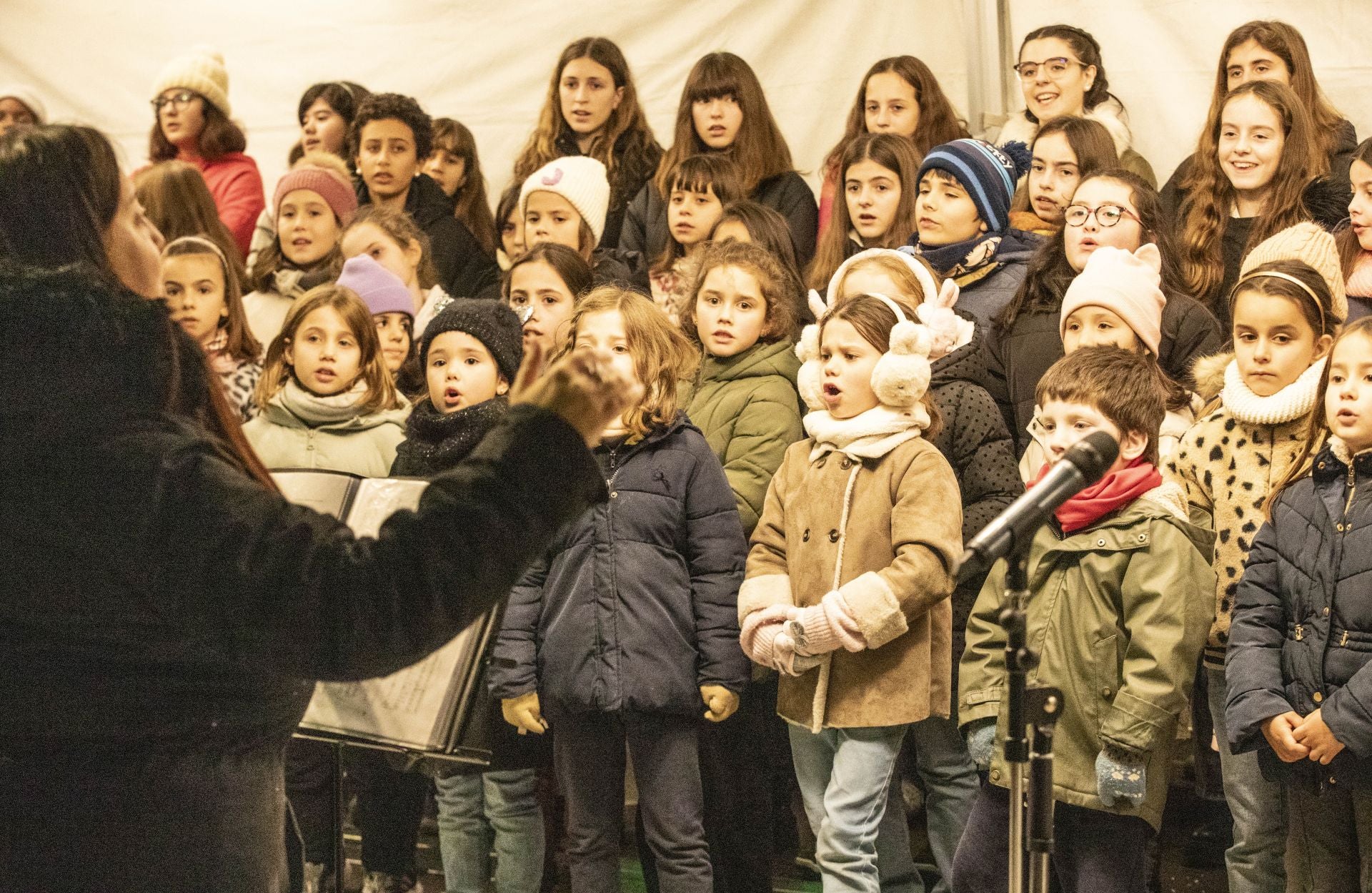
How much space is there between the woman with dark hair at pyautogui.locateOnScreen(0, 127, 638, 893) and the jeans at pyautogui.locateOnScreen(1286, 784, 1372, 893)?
2.18 metres

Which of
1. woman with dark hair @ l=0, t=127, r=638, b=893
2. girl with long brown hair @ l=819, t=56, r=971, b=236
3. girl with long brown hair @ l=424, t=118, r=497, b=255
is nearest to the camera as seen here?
woman with dark hair @ l=0, t=127, r=638, b=893

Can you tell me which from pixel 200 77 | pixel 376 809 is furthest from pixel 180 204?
pixel 376 809

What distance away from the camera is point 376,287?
201 inches

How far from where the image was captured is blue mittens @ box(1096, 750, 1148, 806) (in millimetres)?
3258

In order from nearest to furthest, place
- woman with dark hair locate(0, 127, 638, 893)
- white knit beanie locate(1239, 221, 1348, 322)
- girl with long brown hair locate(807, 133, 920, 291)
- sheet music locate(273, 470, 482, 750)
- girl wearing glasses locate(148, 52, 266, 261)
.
Result: woman with dark hair locate(0, 127, 638, 893), sheet music locate(273, 470, 482, 750), white knit beanie locate(1239, 221, 1348, 322), girl with long brown hair locate(807, 133, 920, 291), girl wearing glasses locate(148, 52, 266, 261)

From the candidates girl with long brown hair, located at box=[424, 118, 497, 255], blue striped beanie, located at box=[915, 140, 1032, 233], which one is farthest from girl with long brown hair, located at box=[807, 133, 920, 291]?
girl with long brown hair, located at box=[424, 118, 497, 255]

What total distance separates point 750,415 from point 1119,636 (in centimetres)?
127

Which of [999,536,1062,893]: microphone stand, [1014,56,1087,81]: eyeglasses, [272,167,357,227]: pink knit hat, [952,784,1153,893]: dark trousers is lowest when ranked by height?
[952,784,1153,893]: dark trousers

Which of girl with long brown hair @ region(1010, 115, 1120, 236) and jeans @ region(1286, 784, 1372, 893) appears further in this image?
girl with long brown hair @ region(1010, 115, 1120, 236)

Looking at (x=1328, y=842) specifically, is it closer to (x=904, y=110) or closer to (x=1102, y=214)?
(x=1102, y=214)

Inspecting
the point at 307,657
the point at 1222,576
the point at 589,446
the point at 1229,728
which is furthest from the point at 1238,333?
the point at 307,657

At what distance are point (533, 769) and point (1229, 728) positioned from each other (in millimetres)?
1817

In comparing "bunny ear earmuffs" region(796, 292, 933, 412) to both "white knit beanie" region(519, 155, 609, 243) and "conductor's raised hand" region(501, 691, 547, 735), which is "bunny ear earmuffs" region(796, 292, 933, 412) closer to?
"conductor's raised hand" region(501, 691, 547, 735)

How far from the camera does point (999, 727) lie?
2762mm
